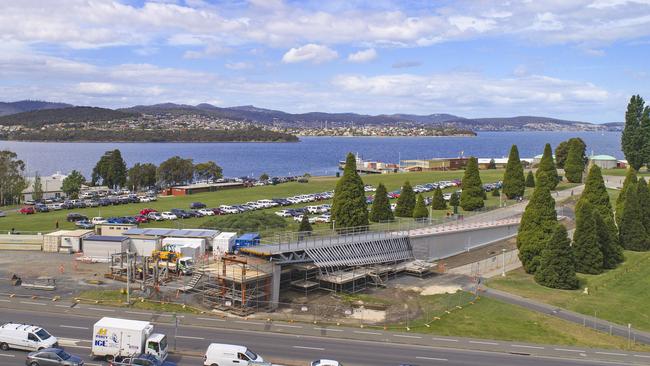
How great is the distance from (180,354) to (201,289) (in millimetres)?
13385

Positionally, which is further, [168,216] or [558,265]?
[168,216]

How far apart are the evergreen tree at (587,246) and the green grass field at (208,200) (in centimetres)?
2705

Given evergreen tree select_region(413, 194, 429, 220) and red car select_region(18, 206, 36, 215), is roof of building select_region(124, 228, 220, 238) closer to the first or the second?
evergreen tree select_region(413, 194, 429, 220)

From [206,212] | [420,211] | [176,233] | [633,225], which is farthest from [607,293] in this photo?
[206,212]

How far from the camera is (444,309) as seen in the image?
44.3 meters

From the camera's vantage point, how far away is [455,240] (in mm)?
66750

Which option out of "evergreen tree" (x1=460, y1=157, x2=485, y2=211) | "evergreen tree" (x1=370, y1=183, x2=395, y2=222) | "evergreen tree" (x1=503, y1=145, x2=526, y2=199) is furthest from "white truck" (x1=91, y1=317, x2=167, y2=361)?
"evergreen tree" (x1=503, y1=145, x2=526, y2=199)

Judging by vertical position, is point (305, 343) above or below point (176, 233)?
below

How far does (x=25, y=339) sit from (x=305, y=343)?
1597cm

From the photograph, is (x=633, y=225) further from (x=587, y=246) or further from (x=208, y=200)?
(x=208, y=200)

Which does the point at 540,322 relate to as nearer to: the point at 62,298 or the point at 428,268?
the point at 428,268

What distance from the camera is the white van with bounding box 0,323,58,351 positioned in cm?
3084

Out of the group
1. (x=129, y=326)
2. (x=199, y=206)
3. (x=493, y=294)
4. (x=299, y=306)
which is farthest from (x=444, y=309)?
(x=199, y=206)

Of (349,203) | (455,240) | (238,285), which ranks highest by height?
(349,203)
